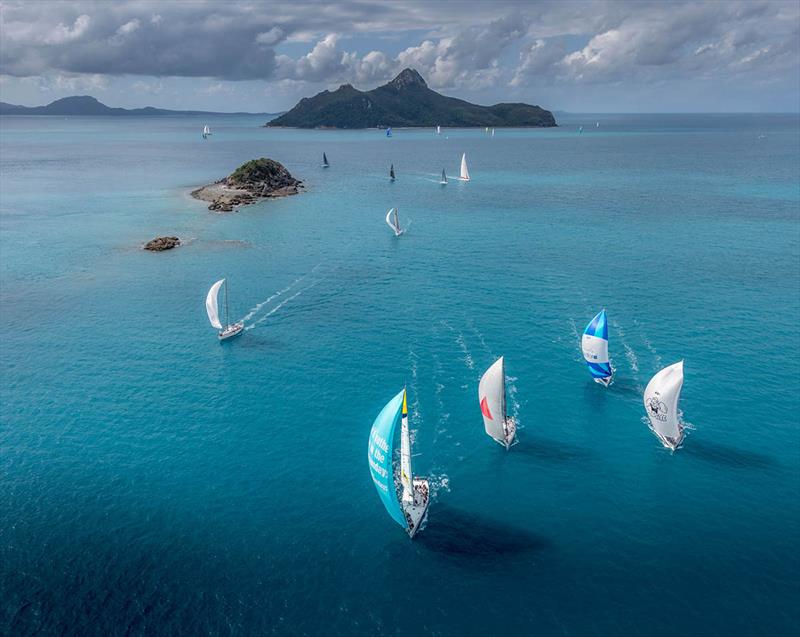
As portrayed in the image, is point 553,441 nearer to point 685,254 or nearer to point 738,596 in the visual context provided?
point 738,596

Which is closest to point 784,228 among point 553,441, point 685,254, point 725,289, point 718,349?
point 685,254

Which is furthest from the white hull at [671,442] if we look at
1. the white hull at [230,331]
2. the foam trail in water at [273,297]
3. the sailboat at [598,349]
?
the foam trail in water at [273,297]

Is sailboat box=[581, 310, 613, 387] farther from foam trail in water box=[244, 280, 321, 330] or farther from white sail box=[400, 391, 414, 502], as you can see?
foam trail in water box=[244, 280, 321, 330]

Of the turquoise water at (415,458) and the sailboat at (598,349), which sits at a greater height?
the sailboat at (598,349)

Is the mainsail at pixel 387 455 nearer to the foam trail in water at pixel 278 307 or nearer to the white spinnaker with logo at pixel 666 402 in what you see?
the white spinnaker with logo at pixel 666 402

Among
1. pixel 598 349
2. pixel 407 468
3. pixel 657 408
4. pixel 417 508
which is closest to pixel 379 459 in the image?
pixel 407 468

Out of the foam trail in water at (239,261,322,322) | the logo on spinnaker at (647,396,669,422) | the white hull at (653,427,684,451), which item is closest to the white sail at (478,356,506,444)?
the logo on spinnaker at (647,396,669,422)
